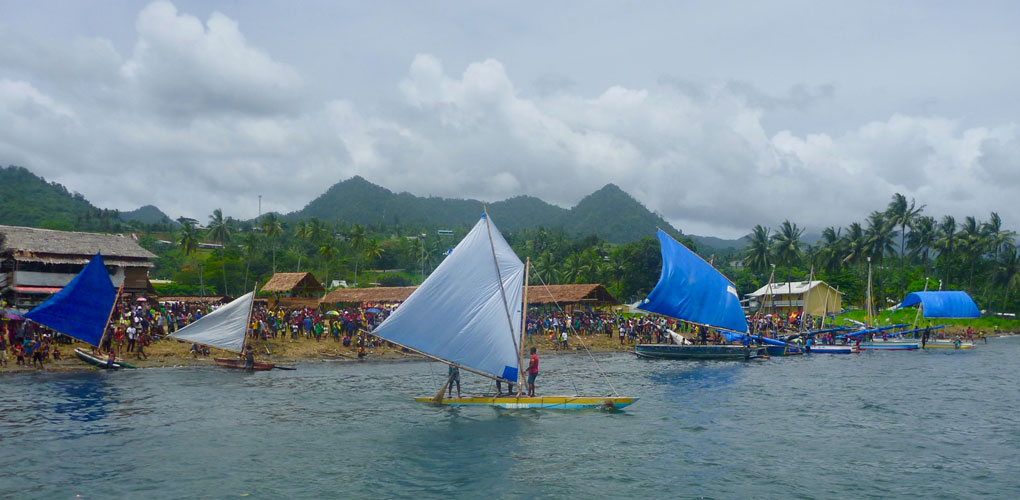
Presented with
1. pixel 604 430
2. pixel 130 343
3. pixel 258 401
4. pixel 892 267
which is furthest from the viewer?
pixel 892 267

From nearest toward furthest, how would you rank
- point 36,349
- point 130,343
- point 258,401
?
point 258,401, point 36,349, point 130,343

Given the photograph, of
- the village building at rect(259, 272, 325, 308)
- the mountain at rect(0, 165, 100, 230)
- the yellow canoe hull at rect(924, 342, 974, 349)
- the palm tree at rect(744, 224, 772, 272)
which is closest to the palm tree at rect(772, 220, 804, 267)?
the palm tree at rect(744, 224, 772, 272)

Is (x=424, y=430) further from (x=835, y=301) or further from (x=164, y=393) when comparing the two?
(x=835, y=301)

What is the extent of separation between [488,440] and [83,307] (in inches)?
1136

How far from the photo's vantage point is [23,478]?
2008 cm

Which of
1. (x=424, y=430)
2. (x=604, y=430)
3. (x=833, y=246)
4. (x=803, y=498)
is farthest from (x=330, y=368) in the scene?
(x=833, y=246)

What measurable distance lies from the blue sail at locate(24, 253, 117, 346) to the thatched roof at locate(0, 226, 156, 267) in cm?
2088

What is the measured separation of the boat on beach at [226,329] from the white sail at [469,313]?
20.3 metres

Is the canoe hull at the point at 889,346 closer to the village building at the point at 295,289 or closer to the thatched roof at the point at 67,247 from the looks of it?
the village building at the point at 295,289

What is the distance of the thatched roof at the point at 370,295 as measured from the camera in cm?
8225

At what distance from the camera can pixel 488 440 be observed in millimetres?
25828

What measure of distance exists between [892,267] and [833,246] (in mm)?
25659

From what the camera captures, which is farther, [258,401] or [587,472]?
[258,401]

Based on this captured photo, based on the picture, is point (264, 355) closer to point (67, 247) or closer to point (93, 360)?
point (93, 360)
